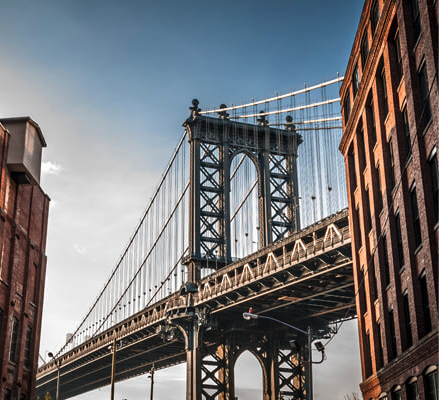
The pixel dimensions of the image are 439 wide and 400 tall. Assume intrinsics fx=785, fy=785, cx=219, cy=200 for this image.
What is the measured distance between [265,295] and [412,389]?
3531 centimetres

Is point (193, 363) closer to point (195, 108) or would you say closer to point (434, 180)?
point (195, 108)

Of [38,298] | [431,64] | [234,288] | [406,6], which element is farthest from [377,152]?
[234,288]

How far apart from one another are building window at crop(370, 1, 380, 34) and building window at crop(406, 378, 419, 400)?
1601 cm

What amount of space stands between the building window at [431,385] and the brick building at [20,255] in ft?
69.4

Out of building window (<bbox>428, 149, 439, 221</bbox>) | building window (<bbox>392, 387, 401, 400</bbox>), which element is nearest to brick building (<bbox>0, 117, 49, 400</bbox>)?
building window (<bbox>392, 387, 401, 400</bbox>)

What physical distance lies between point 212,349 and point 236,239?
11.8m

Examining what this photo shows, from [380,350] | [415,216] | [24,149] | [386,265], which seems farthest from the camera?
[24,149]

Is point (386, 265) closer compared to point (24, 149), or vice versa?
point (386, 265)

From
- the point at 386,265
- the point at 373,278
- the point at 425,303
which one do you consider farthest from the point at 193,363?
the point at 425,303

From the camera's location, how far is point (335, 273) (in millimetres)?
55250

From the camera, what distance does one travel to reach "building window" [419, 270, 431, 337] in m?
27.1

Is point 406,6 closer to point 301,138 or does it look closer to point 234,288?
point 234,288

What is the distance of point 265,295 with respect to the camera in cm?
6325

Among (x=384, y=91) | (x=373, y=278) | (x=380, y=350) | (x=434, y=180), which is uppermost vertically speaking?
(x=384, y=91)
